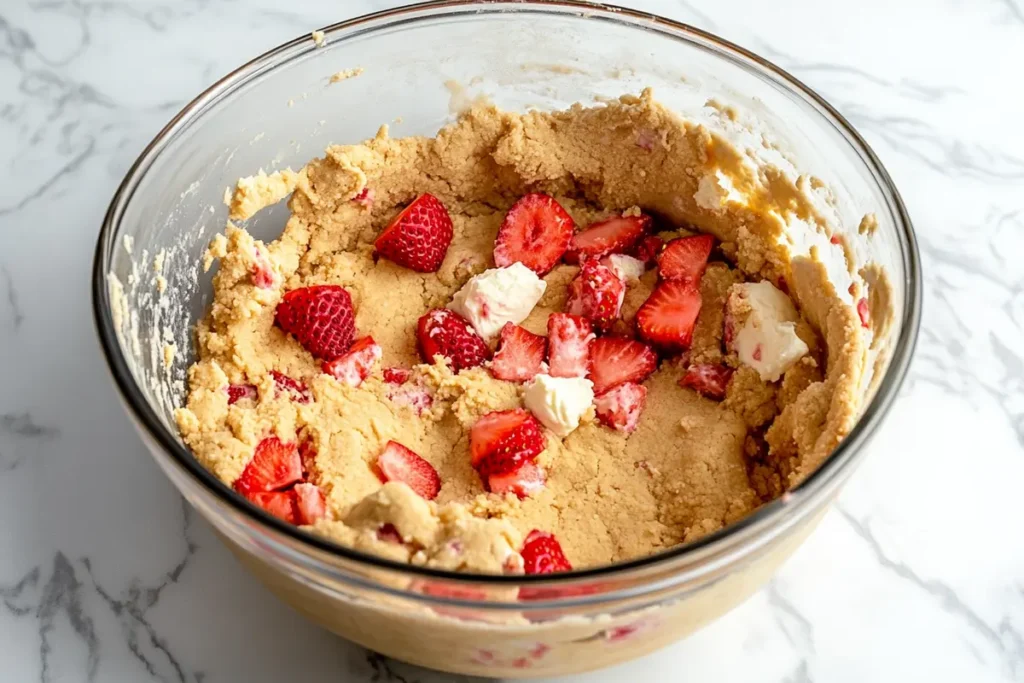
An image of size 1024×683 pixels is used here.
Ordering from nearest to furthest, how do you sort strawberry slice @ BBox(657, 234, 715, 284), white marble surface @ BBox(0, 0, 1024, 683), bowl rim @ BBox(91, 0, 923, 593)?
bowl rim @ BBox(91, 0, 923, 593) < white marble surface @ BBox(0, 0, 1024, 683) < strawberry slice @ BBox(657, 234, 715, 284)

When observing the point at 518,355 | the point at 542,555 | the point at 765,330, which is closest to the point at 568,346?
the point at 518,355

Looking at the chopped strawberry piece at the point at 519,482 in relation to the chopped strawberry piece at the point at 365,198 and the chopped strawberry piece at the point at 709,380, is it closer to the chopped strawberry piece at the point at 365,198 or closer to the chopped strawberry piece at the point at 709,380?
the chopped strawberry piece at the point at 709,380

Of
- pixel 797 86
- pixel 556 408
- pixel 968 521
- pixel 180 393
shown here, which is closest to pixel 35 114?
pixel 180 393

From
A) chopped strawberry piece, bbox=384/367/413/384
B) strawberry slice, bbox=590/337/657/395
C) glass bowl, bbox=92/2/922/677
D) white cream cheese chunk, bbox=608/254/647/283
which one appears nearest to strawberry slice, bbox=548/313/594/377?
strawberry slice, bbox=590/337/657/395

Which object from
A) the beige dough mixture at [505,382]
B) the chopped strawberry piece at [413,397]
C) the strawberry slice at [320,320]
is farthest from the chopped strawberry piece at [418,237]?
the chopped strawberry piece at [413,397]

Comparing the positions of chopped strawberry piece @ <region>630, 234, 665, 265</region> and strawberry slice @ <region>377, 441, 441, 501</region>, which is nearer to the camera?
strawberry slice @ <region>377, 441, 441, 501</region>

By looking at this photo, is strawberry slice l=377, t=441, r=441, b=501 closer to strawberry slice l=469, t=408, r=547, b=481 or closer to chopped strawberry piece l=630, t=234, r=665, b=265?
strawberry slice l=469, t=408, r=547, b=481
